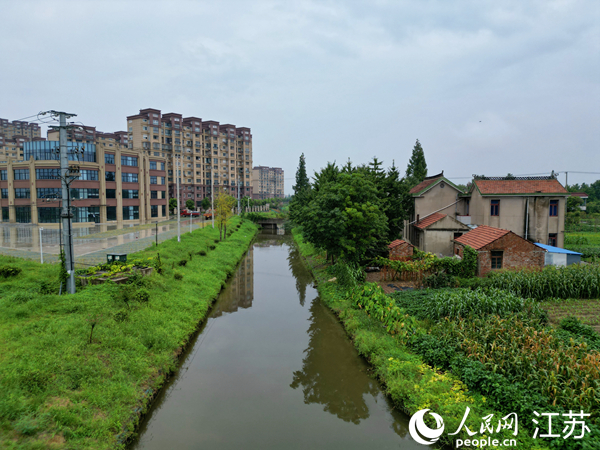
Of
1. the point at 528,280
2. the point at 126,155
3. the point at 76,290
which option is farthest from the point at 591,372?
the point at 126,155

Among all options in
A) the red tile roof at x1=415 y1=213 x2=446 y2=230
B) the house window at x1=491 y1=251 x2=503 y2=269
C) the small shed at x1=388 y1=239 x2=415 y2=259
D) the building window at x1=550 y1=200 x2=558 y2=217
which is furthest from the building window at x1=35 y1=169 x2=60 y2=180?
the building window at x1=550 y1=200 x2=558 y2=217

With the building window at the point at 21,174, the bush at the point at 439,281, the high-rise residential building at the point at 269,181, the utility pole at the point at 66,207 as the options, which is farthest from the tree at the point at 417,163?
the high-rise residential building at the point at 269,181

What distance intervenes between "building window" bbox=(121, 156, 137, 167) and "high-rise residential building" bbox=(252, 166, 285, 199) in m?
95.6

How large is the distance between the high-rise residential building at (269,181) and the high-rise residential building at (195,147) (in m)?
51.1

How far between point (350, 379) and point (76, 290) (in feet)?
36.4

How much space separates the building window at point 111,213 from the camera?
48.7 metres

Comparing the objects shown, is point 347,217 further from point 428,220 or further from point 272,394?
point 272,394

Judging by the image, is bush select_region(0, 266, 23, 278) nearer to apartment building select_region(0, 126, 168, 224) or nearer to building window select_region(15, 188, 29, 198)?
apartment building select_region(0, 126, 168, 224)

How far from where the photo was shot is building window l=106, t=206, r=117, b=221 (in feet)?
160

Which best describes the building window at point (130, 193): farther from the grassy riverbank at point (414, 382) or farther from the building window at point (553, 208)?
the building window at point (553, 208)

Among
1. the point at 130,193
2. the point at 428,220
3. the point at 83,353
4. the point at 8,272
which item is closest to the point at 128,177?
the point at 130,193

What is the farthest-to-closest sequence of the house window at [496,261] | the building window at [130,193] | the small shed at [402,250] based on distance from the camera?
the building window at [130,193]
the small shed at [402,250]
the house window at [496,261]

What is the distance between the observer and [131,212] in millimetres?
51719

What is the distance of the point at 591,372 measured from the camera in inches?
338
